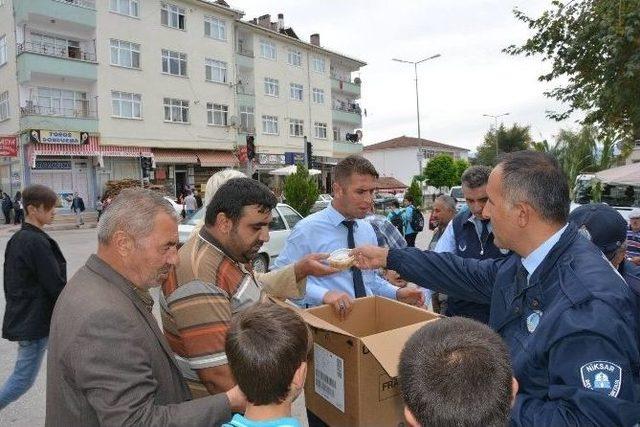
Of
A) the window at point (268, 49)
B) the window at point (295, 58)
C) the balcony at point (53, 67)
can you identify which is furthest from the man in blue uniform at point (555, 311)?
the window at point (295, 58)

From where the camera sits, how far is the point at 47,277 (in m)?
3.83

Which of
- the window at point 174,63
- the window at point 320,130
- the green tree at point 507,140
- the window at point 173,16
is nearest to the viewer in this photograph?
the window at point 173,16

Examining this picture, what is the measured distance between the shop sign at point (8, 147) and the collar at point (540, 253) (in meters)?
28.6

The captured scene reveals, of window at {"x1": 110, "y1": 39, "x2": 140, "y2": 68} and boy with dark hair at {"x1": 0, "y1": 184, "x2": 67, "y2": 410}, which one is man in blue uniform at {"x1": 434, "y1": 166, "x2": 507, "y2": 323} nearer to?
boy with dark hair at {"x1": 0, "y1": 184, "x2": 67, "y2": 410}

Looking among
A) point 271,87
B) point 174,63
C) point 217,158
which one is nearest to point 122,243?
point 174,63

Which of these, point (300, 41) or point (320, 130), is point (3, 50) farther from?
point (320, 130)

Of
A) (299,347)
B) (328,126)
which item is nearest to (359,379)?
(299,347)

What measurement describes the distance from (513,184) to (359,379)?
965 millimetres

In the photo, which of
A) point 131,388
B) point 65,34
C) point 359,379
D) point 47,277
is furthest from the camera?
point 65,34

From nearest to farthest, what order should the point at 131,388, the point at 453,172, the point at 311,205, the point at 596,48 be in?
the point at 131,388 < the point at 596,48 < the point at 311,205 < the point at 453,172

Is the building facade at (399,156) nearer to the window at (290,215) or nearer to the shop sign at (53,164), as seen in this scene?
the shop sign at (53,164)

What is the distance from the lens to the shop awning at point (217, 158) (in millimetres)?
32147

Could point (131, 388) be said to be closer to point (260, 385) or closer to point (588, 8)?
point (260, 385)

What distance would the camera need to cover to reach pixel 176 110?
31172mm
